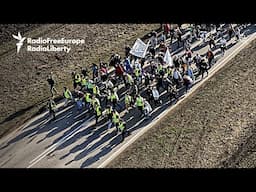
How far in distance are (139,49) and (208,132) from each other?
5.66 meters

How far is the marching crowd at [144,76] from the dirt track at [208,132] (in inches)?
39.9

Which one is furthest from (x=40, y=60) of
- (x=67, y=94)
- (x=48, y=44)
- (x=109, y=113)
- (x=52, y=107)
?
(x=109, y=113)

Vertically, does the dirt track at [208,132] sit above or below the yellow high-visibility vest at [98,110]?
below

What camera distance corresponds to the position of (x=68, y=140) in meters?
27.9

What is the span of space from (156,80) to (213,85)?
2.79 meters

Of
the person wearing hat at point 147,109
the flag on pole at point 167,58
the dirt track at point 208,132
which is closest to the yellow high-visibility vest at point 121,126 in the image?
the dirt track at point 208,132

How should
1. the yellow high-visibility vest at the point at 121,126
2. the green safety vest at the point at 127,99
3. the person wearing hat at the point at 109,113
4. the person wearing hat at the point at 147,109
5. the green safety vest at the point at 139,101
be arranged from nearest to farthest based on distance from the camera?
1. the yellow high-visibility vest at the point at 121,126
2. the person wearing hat at the point at 109,113
3. the green safety vest at the point at 139,101
4. the person wearing hat at the point at 147,109
5. the green safety vest at the point at 127,99

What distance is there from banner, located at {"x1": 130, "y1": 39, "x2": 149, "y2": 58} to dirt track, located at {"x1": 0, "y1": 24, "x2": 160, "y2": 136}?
2.26 m

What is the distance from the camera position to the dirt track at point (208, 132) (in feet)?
86.4

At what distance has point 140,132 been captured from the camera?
28.0 meters

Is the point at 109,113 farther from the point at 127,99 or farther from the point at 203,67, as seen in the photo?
the point at 203,67

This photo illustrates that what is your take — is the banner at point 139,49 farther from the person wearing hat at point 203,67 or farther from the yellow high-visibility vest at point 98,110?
the yellow high-visibility vest at point 98,110
